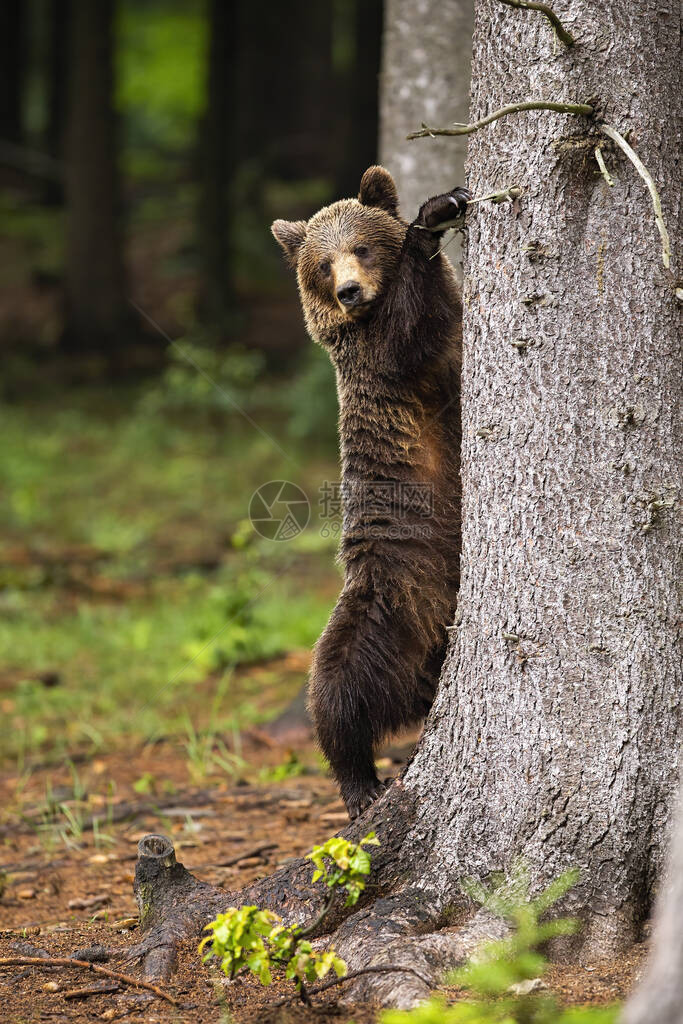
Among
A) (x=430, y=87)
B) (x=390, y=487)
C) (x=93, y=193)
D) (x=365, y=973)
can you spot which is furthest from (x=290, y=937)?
(x=93, y=193)

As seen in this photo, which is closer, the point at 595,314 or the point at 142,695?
the point at 595,314

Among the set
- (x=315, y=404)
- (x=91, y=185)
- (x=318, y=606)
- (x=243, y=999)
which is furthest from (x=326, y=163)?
(x=243, y=999)

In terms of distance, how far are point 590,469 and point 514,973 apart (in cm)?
146

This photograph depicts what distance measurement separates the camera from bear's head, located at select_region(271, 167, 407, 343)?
16.7 feet

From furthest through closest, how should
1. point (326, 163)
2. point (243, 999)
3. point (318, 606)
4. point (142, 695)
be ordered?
1. point (326, 163)
2. point (318, 606)
3. point (142, 695)
4. point (243, 999)

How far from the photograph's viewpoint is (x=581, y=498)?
3215 mm

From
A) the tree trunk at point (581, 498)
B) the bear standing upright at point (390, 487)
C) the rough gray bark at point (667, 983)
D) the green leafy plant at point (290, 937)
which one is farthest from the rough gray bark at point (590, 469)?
the rough gray bark at point (667, 983)

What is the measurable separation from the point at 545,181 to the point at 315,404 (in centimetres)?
1036

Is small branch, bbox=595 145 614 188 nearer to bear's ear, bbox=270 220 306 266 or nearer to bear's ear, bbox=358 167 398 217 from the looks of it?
bear's ear, bbox=358 167 398 217

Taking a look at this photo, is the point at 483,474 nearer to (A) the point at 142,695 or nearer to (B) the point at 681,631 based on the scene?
(B) the point at 681,631

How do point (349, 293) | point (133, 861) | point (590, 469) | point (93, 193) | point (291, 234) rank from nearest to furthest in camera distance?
1. point (590, 469)
2. point (133, 861)
3. point (349, 293)
4. point (291, 234)
5. point (93, 193)

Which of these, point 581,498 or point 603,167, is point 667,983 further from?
point 603,167

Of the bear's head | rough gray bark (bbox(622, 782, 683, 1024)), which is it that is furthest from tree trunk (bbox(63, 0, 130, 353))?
rough gray bark (bbox(622, 782, 683, 1024))

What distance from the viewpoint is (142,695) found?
7238 mm
